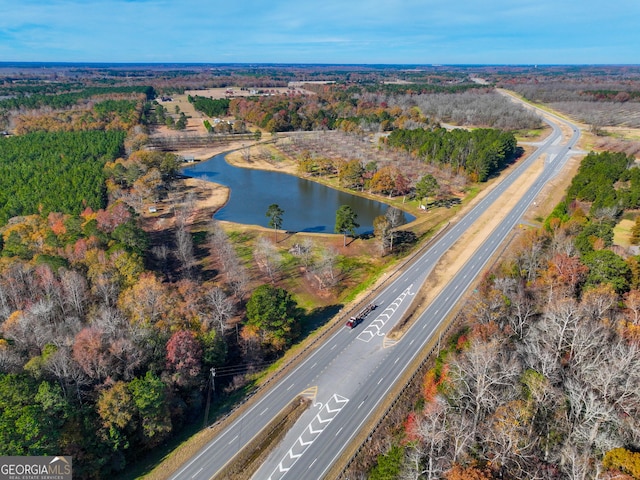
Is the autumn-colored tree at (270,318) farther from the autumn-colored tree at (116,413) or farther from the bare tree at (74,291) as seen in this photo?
the bare tree at (74,291)

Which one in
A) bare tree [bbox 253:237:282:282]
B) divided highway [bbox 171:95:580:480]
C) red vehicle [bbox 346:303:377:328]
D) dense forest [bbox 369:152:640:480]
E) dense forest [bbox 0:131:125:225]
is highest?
dense forest [bbox 0:131:125:225]

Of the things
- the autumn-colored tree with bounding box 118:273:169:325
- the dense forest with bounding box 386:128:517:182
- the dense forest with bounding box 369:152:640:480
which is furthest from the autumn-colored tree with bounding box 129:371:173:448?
the dense forest with bounding box 386:128:517:182

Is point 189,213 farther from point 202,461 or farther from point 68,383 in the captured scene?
point 202,461

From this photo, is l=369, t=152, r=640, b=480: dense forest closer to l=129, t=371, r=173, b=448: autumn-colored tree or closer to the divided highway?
the divided highway

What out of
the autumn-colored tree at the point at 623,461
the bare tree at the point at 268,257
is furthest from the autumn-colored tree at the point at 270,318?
the autumn-colored tree at the point at 623,461
